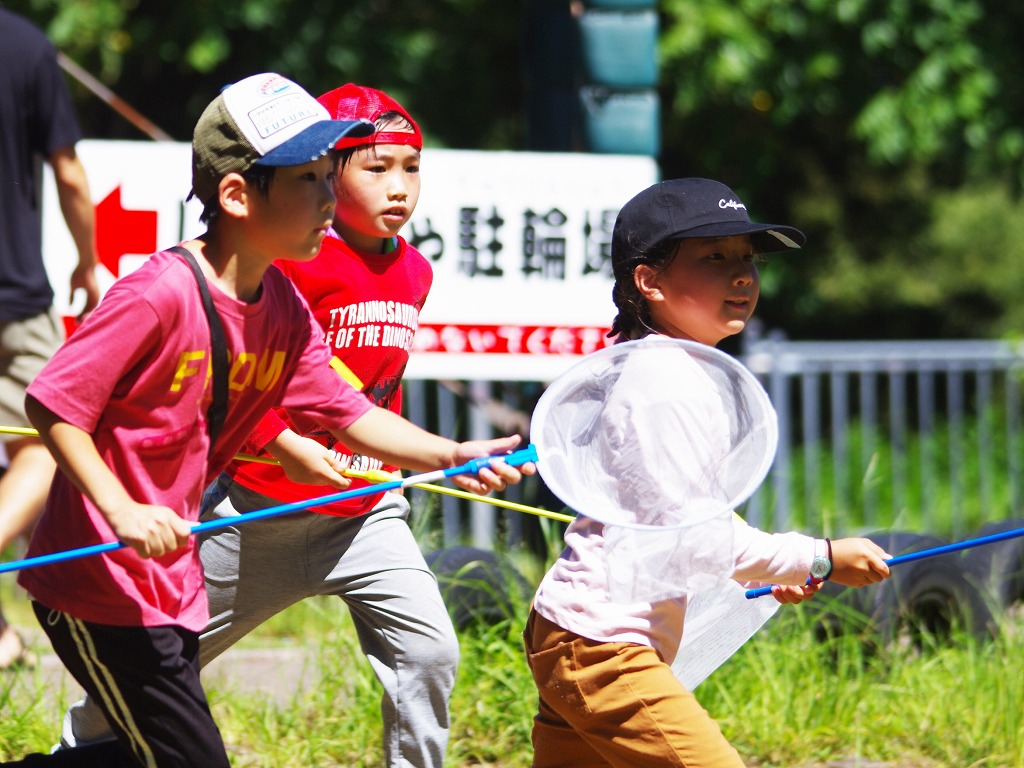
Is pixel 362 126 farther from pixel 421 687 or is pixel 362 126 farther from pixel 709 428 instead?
pixel 421 687

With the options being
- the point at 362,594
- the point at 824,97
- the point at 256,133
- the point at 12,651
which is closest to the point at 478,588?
the point at 362,594

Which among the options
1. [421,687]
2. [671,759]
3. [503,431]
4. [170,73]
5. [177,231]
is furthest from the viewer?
[170,73]

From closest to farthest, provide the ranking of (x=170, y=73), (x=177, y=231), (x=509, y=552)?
(x=509, y=552) < (x=177, y=231) < (x=170, y=73)

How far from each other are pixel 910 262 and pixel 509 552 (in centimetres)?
1311

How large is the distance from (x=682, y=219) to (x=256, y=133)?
0.88 meters

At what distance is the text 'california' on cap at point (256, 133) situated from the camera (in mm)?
2654

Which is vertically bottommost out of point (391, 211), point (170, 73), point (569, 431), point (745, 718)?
point (745, 718)

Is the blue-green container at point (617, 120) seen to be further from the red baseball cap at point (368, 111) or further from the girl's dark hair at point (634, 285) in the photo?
the girl's dark hair at point (634, 285)

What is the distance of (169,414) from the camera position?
2594 mm

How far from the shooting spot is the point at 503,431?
23.5 ft

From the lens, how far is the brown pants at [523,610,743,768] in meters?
2.70

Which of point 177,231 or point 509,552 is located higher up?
point 177,231

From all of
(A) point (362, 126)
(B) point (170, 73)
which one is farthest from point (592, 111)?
(B) point (170, 73)

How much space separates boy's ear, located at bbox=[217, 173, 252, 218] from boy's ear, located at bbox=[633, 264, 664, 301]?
84 cm
